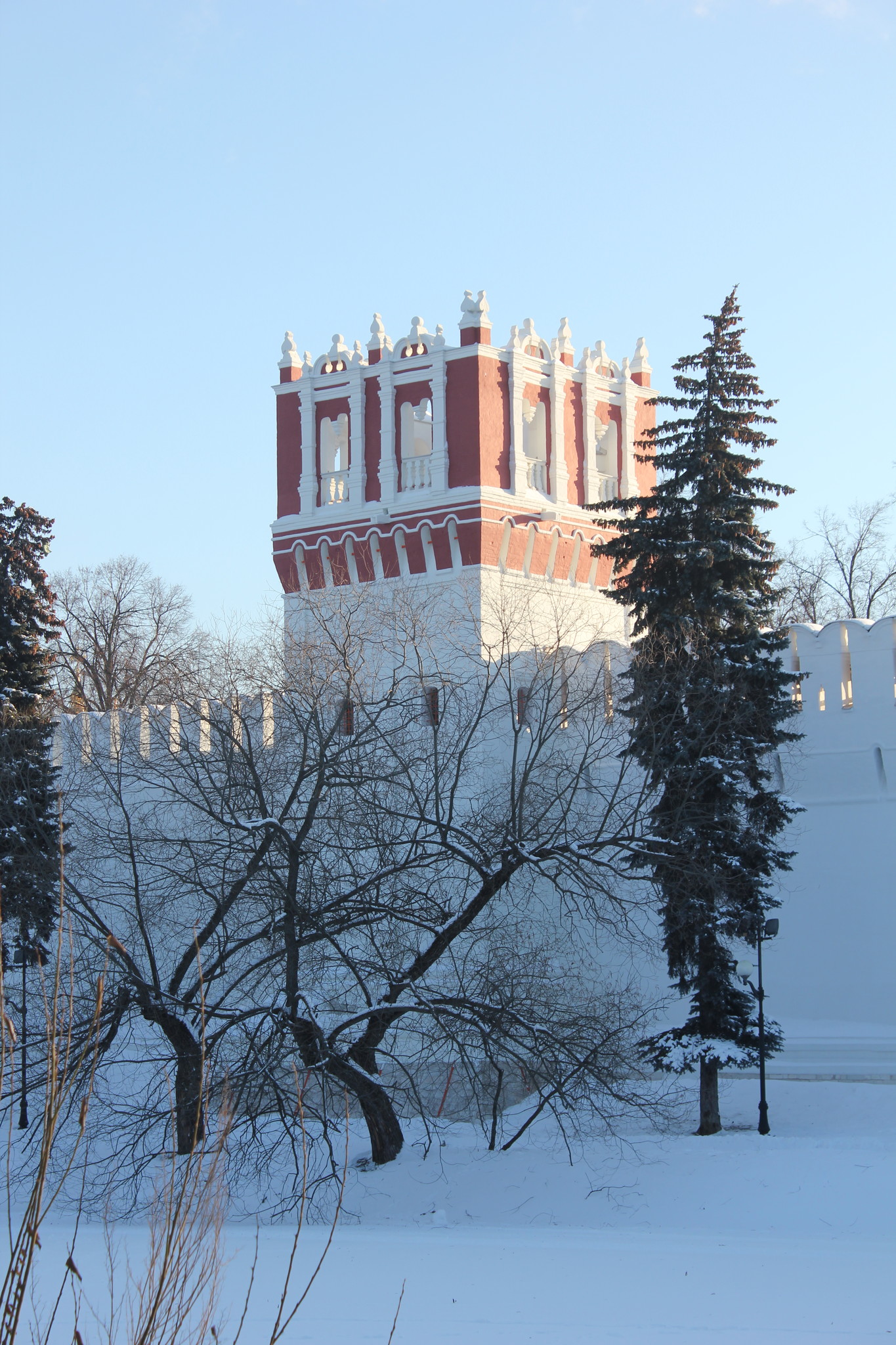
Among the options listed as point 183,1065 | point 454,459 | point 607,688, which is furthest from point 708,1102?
point 454,459

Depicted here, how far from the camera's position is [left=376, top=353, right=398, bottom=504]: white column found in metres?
20.5

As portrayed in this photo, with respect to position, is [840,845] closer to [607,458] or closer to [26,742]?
[607,458]

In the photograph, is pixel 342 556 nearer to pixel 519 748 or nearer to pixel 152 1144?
pixel 519 748

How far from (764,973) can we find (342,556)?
865 centimetres

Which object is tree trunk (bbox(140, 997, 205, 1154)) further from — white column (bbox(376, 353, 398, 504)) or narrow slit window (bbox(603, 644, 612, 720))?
white column (bbox(376, 353, 398, 504))

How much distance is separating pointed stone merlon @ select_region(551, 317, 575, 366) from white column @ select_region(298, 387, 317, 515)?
12.4 ft

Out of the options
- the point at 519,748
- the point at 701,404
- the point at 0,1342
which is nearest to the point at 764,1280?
the point at 0,1342

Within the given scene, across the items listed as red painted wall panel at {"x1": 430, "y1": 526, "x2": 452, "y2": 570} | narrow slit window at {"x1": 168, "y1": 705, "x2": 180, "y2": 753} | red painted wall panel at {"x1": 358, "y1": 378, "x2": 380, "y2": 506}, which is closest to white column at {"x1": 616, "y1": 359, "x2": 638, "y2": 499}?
red painted wall panel at {"x1": 430, "y1": 526, "x2": 452, "y2": 570}

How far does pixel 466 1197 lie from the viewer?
1162 centimetres

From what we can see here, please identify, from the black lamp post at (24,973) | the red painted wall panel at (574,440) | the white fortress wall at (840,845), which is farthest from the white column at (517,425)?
the black lamp post at (24,973)

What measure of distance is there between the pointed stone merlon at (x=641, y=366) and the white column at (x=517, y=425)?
276cm

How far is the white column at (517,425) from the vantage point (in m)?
20.1

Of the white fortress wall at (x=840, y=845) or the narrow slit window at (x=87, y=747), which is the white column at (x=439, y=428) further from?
the narrow slit window at (x=87, y=747)

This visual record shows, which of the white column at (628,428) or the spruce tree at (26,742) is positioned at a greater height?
the white column at (628,428)
